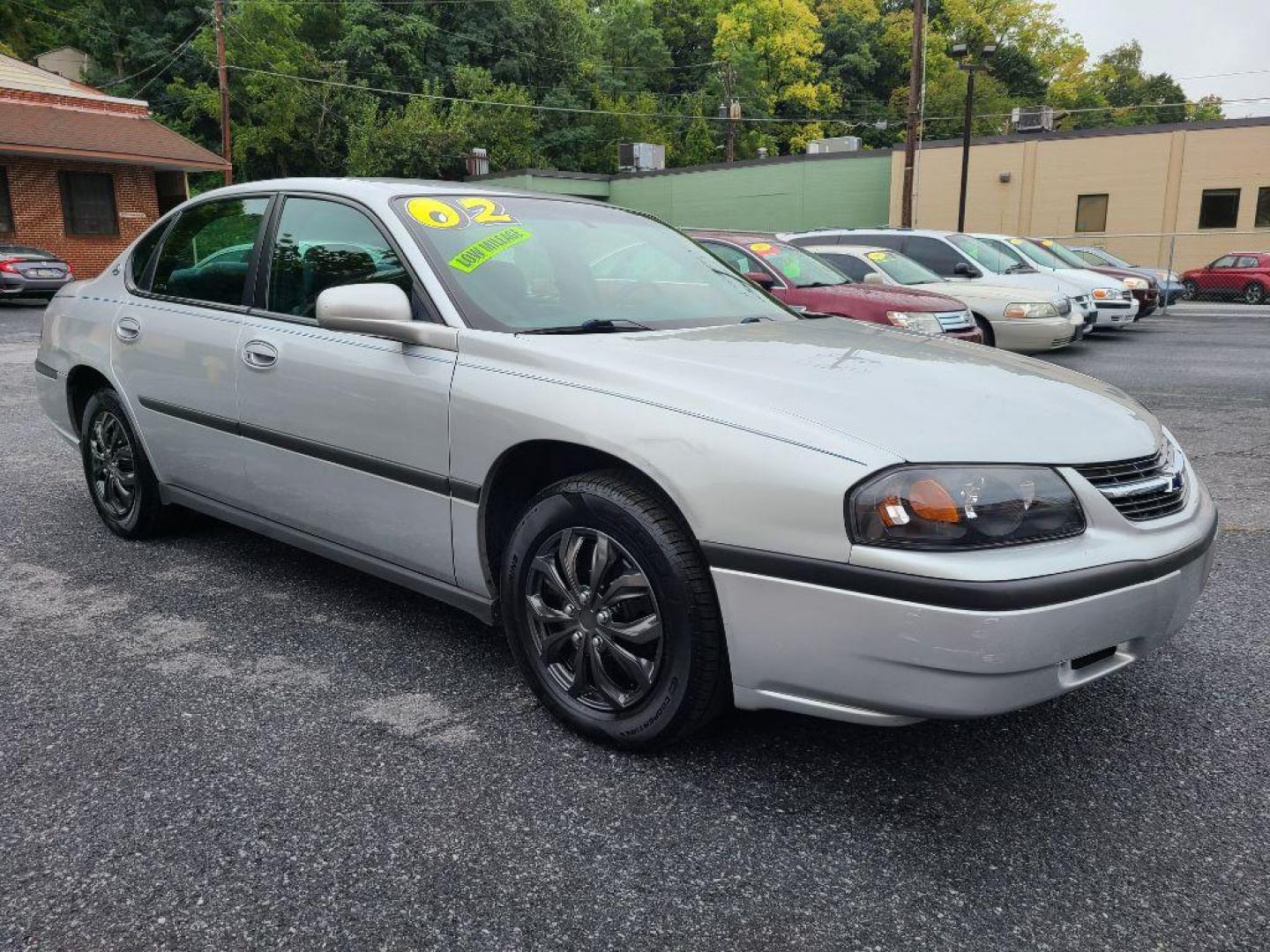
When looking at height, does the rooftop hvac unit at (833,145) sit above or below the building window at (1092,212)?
above

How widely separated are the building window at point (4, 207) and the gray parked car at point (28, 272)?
6.10 m

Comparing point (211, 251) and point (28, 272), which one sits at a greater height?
point (211, 251)

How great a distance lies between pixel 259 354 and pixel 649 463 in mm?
1752

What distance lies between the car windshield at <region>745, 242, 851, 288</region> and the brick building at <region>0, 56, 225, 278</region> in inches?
859

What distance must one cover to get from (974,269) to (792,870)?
1200cm

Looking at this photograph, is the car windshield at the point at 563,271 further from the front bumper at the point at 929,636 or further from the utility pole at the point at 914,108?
the utility pole at the point at 914,108

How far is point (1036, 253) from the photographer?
15609 millimetres

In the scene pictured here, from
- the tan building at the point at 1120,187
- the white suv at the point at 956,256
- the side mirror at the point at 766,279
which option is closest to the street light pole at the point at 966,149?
the tan building at the point at 1120,187

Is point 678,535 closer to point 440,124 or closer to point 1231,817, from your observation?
point 1231,817

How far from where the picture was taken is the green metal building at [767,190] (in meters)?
34.9

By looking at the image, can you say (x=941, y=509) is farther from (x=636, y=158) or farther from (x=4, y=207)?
(x=636, y=158)

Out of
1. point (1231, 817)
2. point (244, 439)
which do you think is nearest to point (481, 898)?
point (1231, 817)

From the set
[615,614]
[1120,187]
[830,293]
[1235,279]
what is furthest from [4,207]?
[1120,187]

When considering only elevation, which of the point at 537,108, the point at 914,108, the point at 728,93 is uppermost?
the point at 728,93
